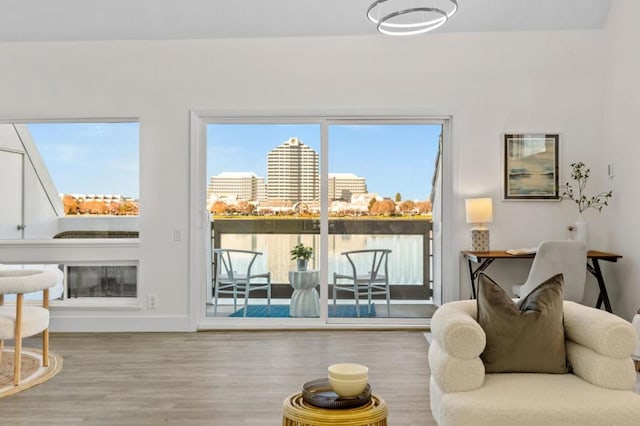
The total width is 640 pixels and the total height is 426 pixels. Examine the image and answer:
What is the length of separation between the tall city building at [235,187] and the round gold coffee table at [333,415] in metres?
3.41

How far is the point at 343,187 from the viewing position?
515cm

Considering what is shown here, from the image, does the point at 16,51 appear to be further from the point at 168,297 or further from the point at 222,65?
the point at 168,297

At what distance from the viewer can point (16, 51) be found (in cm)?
501

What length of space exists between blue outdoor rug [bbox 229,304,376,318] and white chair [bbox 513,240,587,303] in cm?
Result: 161

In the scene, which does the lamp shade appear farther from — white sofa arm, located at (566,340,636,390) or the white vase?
white sofa arm, located at (566,340,636,390)

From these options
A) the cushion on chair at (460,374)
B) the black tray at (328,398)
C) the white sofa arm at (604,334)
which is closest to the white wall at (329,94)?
the white sofa arm at (604,334)

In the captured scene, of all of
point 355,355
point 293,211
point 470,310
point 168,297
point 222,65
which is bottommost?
point 355,355

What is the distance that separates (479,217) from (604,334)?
8.37 ft

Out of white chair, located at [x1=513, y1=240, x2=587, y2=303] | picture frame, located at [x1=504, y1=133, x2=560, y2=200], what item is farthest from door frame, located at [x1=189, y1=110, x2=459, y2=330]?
white chair, located at [x1=513, y1=240, x2=587, y2=303]

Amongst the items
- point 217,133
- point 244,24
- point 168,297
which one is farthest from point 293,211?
point 244,24

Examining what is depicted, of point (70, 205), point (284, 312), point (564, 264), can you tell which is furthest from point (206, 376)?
point (564, 264)

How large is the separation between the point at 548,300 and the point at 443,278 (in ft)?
8.80

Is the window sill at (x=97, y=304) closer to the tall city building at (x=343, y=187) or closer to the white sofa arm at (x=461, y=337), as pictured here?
the tall city building at (x=343, y=187)

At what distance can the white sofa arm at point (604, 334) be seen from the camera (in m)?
2.19
